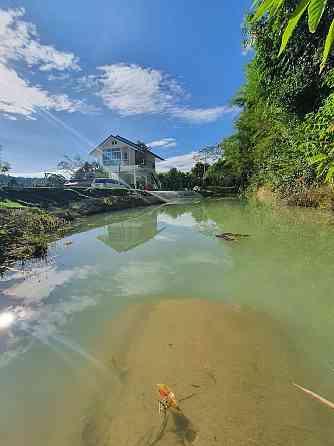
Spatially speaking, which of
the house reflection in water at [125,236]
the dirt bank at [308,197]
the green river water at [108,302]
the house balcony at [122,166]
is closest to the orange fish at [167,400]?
the green river water at [108,302]

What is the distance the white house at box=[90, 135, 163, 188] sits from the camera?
3434 centimetres

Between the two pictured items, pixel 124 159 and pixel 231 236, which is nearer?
pixel 231 236

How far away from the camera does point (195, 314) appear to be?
Answer: 3621 millimetres

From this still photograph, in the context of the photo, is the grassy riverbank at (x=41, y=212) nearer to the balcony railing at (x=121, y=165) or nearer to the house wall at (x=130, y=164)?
the balcony railing at (x=121, y=165)

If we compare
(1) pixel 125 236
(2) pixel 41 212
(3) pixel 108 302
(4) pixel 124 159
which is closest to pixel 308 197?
(1) pixel 125 236

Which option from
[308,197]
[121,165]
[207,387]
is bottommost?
[207,387]

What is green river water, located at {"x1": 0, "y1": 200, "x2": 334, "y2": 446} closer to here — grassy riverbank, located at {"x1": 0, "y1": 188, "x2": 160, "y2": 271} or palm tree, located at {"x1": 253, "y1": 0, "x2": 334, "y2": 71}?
grassy riverbank, located at {"x1": 0, "y1": 188, "x2": 160, "y2": 271}

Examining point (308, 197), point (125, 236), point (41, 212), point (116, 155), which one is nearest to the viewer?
point (125, 236)

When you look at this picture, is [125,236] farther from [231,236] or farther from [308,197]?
[308,197]

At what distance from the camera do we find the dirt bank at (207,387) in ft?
6.33

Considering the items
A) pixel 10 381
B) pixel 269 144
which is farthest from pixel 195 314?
pixel 269 144

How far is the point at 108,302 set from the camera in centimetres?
411

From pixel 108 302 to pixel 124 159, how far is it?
32.6 metres

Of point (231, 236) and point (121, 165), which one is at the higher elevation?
point (121, 165)
